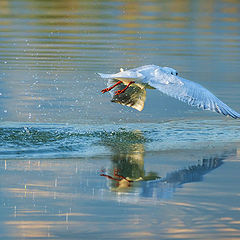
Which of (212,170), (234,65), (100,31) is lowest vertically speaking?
(212,170)


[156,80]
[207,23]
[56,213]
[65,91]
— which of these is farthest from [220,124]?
[207,23]

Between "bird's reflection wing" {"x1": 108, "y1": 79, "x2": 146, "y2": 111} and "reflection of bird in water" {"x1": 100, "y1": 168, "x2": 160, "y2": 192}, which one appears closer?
"reflection of bird in water" {"x1": 100, "y1": 168, "x2": 160, "y2": 192}

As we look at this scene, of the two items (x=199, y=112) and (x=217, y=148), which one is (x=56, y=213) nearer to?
(x=217, y=148)

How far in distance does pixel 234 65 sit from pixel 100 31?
9012mm

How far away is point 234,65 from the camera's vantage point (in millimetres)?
19719

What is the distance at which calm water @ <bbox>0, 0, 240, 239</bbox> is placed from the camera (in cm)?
780

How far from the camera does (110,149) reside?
11.0 meters

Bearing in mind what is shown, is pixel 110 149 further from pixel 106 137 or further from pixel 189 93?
pixel 189 93

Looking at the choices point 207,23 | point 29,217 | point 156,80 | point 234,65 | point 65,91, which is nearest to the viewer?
point 29,217

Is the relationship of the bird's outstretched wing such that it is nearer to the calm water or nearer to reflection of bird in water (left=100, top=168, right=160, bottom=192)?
the calm water

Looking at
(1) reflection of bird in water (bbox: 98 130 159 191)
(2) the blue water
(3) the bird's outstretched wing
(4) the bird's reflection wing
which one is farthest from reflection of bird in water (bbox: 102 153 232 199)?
(4) the bird's reflection wing

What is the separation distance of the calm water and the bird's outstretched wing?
2.08 ft

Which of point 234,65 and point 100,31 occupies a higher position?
point 100,31

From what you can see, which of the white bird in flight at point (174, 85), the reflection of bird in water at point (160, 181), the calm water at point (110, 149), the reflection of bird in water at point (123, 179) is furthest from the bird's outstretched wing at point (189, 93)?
the reflection of bird in water at point (123, 179)
